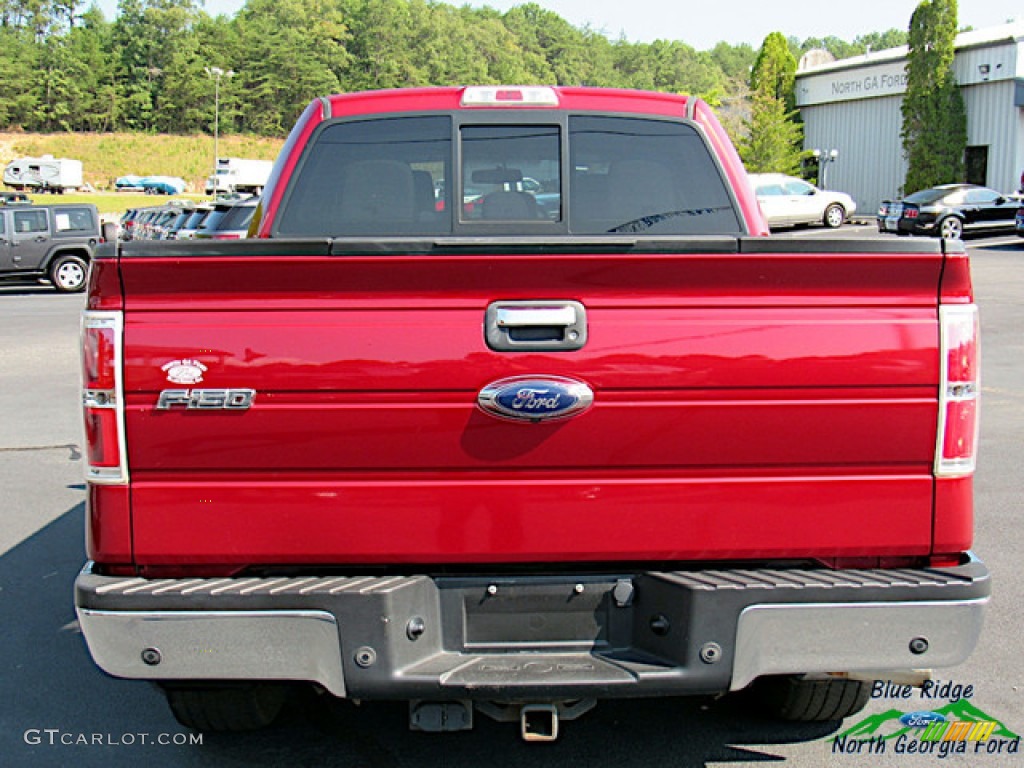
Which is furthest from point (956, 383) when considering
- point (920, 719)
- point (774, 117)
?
A: point (774, 117)

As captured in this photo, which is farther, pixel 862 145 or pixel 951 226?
pixel 862 145

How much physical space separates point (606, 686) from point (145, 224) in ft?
104

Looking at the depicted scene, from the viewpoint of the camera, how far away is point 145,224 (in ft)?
105

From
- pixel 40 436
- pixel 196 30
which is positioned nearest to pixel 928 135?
pixel 40 436

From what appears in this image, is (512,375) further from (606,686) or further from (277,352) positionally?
(606,686)

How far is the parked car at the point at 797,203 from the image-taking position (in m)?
33.9

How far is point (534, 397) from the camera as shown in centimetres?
279

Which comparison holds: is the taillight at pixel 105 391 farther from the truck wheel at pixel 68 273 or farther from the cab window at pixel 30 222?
the cab window at pixel 30 222

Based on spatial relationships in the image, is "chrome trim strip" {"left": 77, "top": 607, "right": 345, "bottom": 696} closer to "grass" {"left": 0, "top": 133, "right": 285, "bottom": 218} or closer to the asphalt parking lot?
the asphalt parking lot

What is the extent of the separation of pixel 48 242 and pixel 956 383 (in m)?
23.7

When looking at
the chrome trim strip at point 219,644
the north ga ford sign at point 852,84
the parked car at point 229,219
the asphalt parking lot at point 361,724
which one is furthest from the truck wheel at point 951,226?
the chrome trim strip at point 219,644

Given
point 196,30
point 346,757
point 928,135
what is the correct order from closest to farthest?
point 346,757
point 928,135
point 196,30

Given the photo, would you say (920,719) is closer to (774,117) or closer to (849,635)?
(849,635)

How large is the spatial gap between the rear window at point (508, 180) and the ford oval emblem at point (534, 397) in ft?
5.32
